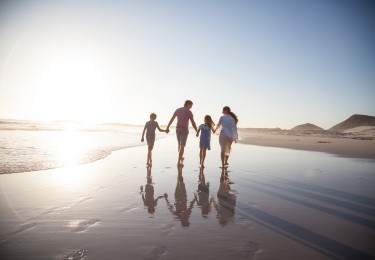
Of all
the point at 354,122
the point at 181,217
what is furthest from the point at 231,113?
the point at 354,122

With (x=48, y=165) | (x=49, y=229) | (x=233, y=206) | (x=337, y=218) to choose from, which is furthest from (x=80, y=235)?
(x=48, y=165)

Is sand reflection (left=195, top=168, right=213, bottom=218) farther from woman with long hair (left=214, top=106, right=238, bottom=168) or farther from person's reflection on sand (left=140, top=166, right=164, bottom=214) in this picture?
woman with long hair (left=214, top=106, right=238, bottom=168)

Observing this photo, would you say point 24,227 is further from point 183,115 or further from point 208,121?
point 208,121

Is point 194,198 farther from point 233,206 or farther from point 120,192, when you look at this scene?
point 120,192

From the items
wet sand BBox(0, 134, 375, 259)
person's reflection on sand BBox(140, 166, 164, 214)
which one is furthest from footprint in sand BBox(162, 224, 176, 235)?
person's reflection on sand BBox(140, 166, 164, 214)

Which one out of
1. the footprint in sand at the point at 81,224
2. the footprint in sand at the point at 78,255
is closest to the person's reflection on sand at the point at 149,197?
the footprint in sand at the point at 81,224

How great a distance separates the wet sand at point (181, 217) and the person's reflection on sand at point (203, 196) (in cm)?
3

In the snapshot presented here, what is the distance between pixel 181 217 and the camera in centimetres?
435

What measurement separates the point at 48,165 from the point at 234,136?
708cm

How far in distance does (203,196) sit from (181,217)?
1581 mm

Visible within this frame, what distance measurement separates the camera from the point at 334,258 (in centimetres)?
300

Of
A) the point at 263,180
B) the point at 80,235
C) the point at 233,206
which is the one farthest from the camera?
the point at 263,180

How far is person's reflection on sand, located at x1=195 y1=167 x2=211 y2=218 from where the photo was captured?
15.9 ft

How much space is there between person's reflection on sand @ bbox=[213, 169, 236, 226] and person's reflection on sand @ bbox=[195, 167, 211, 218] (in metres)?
0.18
